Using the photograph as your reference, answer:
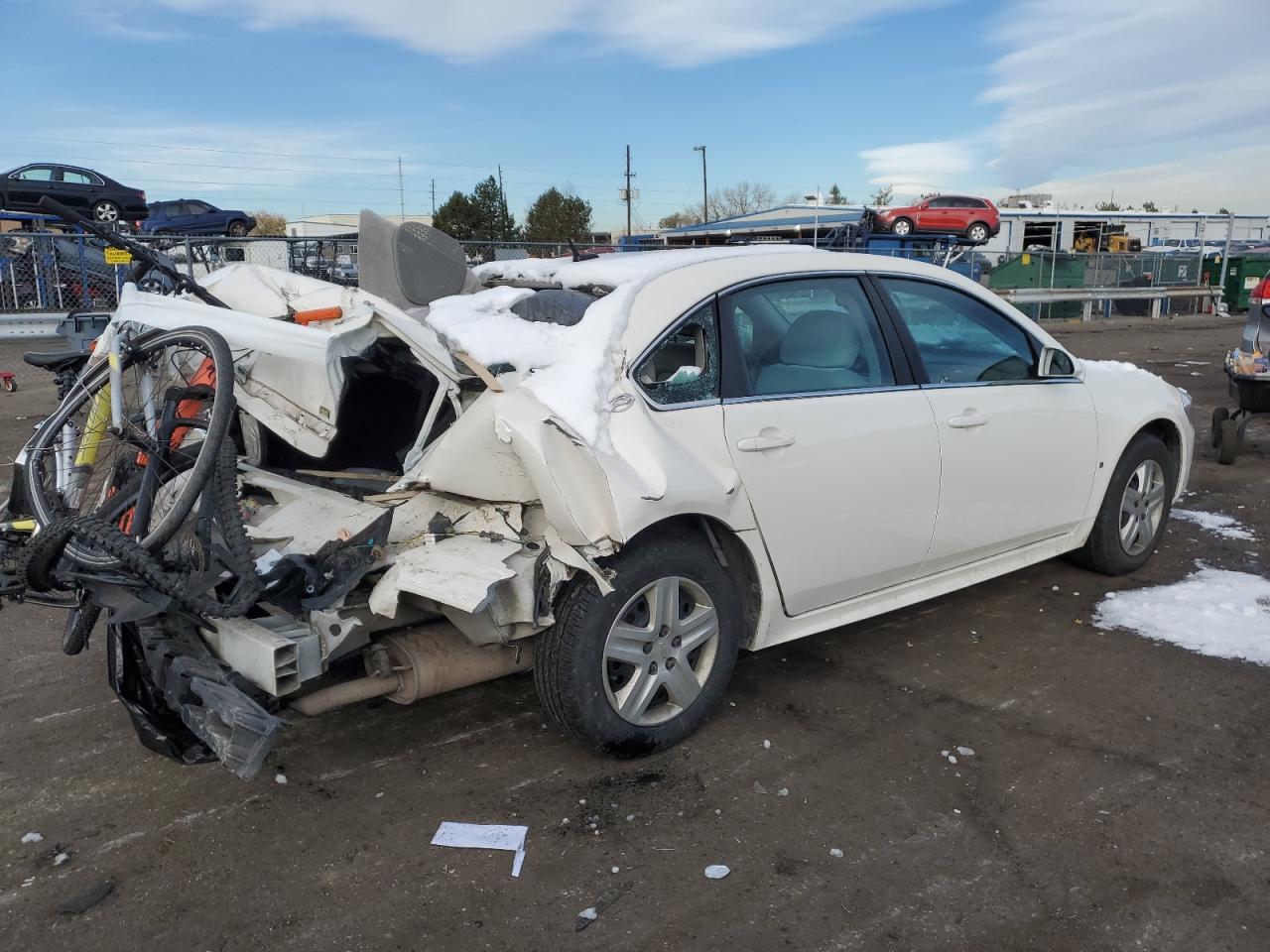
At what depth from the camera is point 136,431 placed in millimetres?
3482

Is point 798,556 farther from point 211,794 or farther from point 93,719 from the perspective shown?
point 93,719

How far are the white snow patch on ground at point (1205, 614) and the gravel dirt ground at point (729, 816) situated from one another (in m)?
0.21

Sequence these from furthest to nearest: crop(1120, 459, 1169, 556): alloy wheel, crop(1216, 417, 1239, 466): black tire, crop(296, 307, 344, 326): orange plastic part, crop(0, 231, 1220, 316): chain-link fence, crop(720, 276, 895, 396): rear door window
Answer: crop(0, 231, 1220, 316): chain-link fence → crop(1216, 417, 1239, 466): black tire → crop(1120, 459, 1169, 556): alloy wheel → crop(296, 307, 344, 326): orange plastic part → crop(720, 276, 895, 396): rear door window

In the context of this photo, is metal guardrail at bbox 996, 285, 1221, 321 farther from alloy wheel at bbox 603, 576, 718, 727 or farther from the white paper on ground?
the white paper on ground

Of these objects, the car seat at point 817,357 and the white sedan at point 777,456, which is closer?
the white sedan at point 777,456

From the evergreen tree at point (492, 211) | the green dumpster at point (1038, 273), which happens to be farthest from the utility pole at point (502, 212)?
the green dumpster at point (1038, 273)

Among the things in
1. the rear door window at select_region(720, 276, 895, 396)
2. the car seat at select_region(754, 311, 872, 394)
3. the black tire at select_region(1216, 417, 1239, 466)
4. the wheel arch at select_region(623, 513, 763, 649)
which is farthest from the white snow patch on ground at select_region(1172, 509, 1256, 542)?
the wheel arch at select_region(623, 513, 763, 649)

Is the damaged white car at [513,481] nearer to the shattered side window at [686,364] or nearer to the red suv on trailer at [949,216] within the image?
the shattered side window at [686,364]

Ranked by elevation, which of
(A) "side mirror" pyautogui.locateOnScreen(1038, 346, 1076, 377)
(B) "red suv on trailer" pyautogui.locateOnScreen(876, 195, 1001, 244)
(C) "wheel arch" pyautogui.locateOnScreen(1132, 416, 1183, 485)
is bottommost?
(C) "wheel arch" pyautogui.locateOnScreen(1132, 416, 1183, 485)

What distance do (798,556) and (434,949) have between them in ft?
6.08

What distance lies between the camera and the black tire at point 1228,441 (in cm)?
830

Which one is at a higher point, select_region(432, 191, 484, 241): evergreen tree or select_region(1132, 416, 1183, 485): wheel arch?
select_region(432, 191, 484, 241): evergreen tree

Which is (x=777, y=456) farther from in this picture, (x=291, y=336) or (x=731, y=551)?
(x=291, y=336)

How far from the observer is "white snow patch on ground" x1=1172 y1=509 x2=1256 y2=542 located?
6.26 meters
